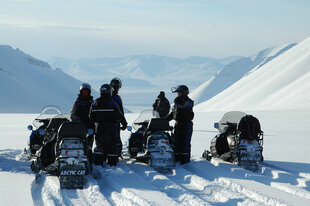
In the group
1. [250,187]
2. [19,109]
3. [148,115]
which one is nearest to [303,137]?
[148,115]

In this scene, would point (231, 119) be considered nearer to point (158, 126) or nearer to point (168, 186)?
point (158, 126)

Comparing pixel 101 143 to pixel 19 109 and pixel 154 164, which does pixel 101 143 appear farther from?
pixel 19 109

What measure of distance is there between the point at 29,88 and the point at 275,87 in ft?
279

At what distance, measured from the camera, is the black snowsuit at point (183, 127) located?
11547 millimetres

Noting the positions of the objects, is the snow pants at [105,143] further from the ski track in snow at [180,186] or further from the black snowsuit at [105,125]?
the ski track in snow at [180,186]

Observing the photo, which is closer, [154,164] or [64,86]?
[154,164]

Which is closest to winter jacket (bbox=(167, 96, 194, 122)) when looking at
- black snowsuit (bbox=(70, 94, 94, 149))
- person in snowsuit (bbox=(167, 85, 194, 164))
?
person in snowsuit (bbox=(167, 85, 194, 164))

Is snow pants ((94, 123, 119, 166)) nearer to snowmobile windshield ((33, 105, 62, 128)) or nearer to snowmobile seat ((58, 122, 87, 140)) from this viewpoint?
snowmobile seat ((58, 122, 87, 140))

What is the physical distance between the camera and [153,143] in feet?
35.3

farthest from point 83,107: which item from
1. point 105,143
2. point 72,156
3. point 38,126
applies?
point 72,156

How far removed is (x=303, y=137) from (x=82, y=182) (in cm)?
1235

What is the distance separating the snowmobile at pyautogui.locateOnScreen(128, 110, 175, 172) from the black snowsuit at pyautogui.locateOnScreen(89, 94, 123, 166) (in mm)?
749

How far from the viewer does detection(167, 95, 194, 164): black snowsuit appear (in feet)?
37.9

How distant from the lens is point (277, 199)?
7.34 meters
